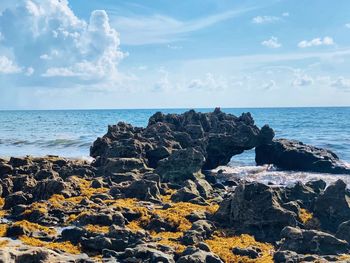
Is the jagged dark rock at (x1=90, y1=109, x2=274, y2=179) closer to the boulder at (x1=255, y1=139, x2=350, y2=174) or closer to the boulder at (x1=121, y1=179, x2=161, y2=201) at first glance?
the boulder at (x1=255, y1=139, x2=350, y2=174)

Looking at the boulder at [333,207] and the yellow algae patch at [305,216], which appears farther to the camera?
the yellow algae patch at [305,216]

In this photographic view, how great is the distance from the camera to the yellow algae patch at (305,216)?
32500 mm

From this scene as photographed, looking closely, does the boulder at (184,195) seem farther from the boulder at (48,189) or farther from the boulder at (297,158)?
the boulder at (297,158)

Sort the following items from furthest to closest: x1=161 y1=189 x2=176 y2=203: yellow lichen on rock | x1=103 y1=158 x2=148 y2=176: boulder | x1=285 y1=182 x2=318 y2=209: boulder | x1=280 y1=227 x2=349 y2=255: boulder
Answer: x1=103 y1=158 x2=148 y2=176: boulder < x1=161 y1=189 x2=176 y2=203: yellow lichen on rock < x1=285 y1=182 x2=318 y2=209: boulder < x1=280 y1=227 x2=349 y2=255: boulder

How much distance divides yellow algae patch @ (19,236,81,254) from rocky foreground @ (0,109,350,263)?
0.18ft

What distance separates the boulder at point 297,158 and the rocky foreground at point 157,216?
742 inches

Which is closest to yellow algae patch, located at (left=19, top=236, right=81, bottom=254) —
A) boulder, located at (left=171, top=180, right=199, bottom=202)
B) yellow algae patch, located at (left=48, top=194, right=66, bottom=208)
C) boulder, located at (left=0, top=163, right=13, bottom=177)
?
yellow algae patch, located at (left=48, top=194, right=66, bottom=208)

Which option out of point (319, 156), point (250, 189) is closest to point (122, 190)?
point (250, 189)

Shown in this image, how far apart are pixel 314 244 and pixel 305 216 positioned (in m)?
8.03

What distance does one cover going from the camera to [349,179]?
58.2 meters

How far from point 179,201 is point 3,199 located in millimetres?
15136

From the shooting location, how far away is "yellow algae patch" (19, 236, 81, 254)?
2501 cm

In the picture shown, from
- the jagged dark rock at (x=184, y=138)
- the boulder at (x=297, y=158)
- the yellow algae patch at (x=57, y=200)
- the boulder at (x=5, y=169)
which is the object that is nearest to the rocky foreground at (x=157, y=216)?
the yellow algae patch at (x=57, y=200)

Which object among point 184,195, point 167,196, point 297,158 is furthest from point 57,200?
point 297,158
